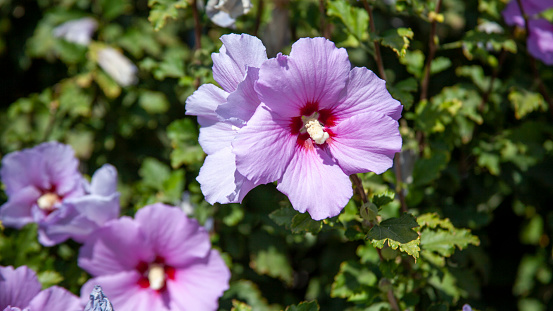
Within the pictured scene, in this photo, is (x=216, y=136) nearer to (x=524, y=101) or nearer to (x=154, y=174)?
(x=154, y=174)

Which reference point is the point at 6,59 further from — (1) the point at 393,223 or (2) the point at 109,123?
(1) the point at 393,223

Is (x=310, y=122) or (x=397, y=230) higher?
(x=310, y=122)

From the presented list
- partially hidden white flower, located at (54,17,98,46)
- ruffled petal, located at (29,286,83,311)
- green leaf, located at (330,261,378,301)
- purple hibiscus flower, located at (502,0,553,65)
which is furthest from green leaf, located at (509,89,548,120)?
partially hidden white flower, located at (54,17,98,46)

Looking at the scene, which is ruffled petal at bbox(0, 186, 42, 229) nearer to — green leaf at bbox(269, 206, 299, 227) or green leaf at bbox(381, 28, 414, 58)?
green leaf at bbox(269, 206, 299, 227)

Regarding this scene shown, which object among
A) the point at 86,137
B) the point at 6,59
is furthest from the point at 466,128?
the point at 6,59

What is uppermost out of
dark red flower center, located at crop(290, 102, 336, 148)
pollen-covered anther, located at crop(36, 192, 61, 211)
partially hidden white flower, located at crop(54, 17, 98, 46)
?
dark red flower center, located at crop(290, 102, 336, 148)

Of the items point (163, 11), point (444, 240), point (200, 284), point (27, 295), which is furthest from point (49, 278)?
point (444, 240)
